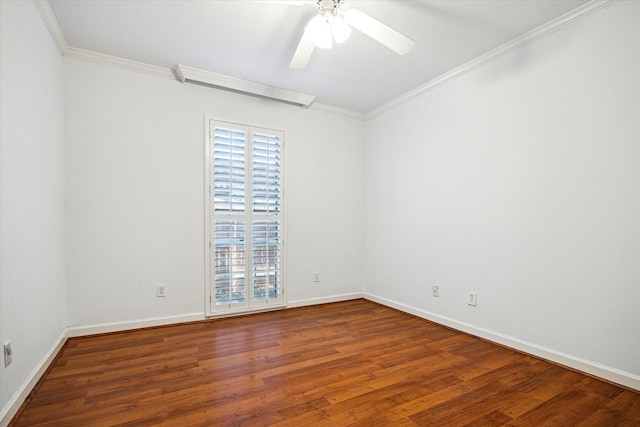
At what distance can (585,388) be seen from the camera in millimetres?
1963

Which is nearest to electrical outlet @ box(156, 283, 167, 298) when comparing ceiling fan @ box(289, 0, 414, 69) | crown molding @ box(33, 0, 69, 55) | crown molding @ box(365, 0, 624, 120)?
crown molding @ box(33, 0, 69, 55)

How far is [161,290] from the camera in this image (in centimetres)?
309

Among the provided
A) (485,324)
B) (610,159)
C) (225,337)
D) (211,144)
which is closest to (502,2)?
(610,159)

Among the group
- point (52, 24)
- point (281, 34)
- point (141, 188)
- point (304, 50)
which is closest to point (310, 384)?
point (304, 50)

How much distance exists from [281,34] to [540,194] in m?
2.42

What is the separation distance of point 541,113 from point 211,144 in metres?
3.03

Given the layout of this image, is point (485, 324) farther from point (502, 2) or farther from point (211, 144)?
point (211, 144)

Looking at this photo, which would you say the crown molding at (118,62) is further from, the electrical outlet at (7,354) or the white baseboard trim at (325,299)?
the white baseboard trim at (325,299)

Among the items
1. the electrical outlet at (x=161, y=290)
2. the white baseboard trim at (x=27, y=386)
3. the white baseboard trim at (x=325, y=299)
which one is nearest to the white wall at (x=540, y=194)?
the white baseboard trim at (x=325, y=299)

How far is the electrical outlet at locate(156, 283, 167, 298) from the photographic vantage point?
3.08 meters

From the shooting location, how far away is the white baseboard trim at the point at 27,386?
5.17 ft

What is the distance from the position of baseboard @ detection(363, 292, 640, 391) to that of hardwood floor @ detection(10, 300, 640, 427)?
0.07m

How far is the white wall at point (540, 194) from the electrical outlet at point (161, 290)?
262 cm

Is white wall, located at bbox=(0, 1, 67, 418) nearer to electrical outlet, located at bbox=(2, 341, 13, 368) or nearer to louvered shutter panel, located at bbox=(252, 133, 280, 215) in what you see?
electrical outlet, located at bbox=(2, 341, 13, 368)
